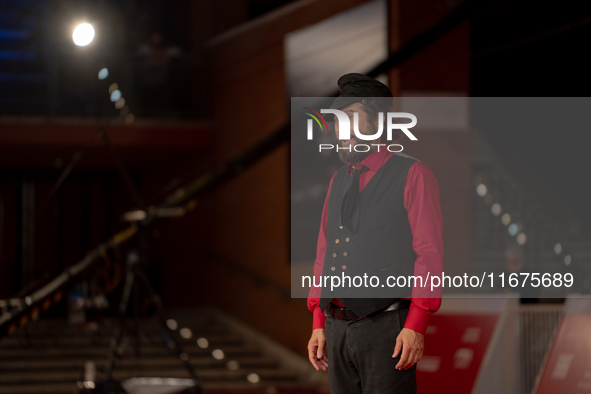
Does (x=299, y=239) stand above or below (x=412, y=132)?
below

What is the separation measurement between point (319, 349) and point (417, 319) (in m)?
0.33

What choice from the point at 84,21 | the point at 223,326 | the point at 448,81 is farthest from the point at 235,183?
the point at 84,21

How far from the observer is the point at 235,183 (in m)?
8.78

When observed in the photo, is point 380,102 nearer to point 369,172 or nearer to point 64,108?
point 369,172

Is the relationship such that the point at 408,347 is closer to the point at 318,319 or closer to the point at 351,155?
the point at 318,319

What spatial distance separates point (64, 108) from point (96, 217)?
256 centimetres

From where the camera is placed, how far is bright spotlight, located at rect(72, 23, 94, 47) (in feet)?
12.6

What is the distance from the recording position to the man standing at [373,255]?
163 centimetres

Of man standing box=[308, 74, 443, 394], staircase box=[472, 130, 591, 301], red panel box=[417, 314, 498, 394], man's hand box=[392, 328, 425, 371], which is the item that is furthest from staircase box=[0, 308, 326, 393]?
man's hand box=[392, 328, 425, 371]

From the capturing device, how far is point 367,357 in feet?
5.40

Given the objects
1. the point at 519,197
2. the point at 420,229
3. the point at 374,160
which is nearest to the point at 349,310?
the point at 420,229

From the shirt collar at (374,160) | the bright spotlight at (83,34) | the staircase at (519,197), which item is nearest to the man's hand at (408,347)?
the shirt collar at (374,160)

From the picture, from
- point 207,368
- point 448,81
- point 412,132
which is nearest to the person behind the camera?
point 412,132

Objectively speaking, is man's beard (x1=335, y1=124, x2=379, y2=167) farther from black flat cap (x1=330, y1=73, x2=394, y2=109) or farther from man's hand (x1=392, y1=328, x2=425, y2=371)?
man's hand (x1=392, y1=328, x2=425, y2=371)
